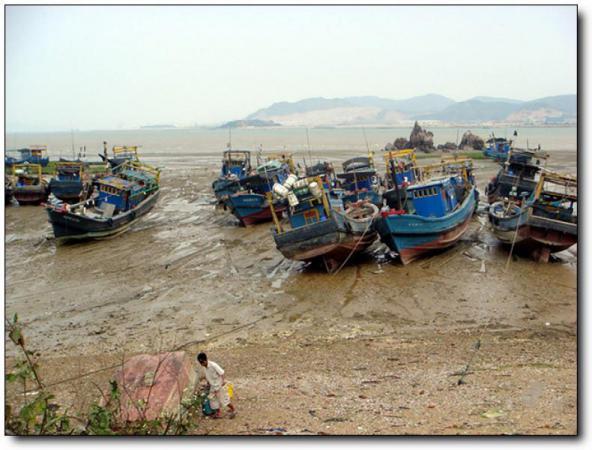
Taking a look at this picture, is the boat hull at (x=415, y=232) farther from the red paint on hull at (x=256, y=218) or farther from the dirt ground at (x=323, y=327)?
the red paint on hull at (x=256, y=218)

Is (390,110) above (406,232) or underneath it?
above

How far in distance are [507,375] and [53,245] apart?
59.8ft

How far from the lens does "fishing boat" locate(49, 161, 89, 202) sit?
1164 inches

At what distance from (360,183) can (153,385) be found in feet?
58.1

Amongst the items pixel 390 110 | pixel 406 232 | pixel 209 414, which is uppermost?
pixel 390 110

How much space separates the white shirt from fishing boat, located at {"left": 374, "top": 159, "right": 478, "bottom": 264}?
9629 millimetres

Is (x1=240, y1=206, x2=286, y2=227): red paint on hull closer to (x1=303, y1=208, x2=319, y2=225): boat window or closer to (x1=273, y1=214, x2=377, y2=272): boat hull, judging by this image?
(x1=303, y1=208, x2=319, y2=225): boat window

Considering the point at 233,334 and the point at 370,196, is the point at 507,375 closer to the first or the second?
the point at 233,334

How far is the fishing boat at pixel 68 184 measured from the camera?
29.6 metres

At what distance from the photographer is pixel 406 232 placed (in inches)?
653

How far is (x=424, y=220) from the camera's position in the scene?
54.6 feet

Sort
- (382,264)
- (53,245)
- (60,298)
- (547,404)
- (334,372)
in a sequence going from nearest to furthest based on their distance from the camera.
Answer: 1. (547,404)
2. (334,372)
3. (60,298)
4. (382,264)
5. (53,245)

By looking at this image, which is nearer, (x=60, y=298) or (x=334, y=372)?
(x=334, y=372)

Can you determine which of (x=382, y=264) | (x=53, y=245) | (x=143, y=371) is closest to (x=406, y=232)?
(x=382, y=264)
